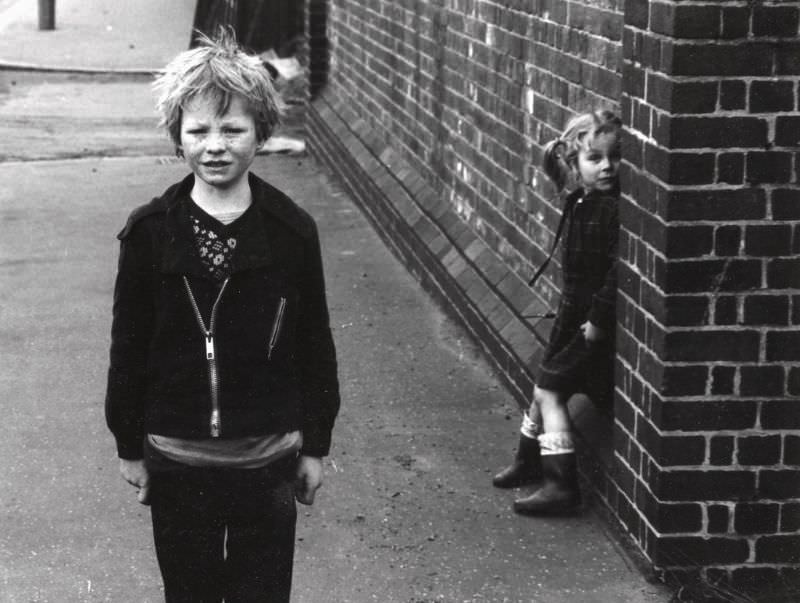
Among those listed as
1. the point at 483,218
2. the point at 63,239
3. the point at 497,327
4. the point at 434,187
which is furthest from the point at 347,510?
the point at 63,239

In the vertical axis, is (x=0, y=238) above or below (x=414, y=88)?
below

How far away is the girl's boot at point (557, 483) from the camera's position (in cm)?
541

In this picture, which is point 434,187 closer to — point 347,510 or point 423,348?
point 423,348

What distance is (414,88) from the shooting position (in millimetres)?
9469

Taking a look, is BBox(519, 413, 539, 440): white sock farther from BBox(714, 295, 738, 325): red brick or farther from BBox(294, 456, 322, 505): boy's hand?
BBox(294, 456, 322, 505): boy's hand

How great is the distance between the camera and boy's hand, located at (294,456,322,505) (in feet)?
12.7

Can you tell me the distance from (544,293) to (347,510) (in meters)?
1.54

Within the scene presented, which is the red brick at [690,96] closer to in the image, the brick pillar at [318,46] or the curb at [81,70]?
the brick pillar at [318,46]

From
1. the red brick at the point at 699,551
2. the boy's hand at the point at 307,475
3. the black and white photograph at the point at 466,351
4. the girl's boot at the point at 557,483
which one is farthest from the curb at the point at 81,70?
the boy's hand at the point at 307,475

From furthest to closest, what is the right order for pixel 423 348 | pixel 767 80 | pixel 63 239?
pixel 63 239 < pixel 423 348 < pixel 767 80

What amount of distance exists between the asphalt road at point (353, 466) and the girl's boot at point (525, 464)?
0.06 m

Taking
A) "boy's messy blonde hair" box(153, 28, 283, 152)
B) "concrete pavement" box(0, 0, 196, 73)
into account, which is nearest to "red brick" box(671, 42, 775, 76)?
"boy's messy blonde hair" box(153, 28, 283, 152)

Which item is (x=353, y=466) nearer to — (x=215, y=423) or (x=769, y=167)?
(x=769, y=167)

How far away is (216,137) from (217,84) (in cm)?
11
